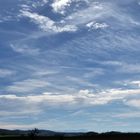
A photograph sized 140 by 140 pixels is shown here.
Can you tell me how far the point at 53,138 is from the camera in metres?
62.6

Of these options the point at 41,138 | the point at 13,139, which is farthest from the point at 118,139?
the point at 13,139

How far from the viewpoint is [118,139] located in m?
63.8

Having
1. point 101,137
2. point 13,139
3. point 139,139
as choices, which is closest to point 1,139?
point 13,139

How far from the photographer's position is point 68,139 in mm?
66000

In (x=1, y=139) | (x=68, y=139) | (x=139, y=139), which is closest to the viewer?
(x=139, y=139)

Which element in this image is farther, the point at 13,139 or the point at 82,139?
the point at 13,139

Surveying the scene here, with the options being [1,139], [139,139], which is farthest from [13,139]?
[139,139]

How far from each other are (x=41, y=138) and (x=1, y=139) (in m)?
16.8

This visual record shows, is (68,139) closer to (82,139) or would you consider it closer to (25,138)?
(82,139)

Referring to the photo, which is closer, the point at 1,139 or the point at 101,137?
the point at 101,137

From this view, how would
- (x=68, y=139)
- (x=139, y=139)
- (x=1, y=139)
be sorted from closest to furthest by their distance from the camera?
(x=139, y=139) < (x=68, y=139) < (x=1, y=139)

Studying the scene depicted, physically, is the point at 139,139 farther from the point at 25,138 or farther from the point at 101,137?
the point at 25,138

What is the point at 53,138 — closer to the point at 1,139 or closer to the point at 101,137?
the point at 101,137

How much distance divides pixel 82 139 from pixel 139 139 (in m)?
11.0
